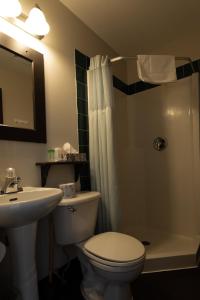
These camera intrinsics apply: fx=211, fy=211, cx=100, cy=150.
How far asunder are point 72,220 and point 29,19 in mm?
1357

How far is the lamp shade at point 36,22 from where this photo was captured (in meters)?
1.39

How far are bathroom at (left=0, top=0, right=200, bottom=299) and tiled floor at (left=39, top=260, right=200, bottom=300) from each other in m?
0.03

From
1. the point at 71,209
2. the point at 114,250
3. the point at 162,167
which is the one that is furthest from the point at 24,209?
the point at 162,167

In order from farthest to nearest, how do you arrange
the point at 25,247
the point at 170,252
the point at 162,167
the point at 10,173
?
the point at 162,167 < the point at 170,252 < the point at 10,173 < the point at 25,247

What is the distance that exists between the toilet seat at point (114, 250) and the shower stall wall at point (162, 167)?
62cm

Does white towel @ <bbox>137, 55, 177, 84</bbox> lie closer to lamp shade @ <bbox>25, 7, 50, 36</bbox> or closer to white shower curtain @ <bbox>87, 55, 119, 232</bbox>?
white shower curtain @ <bbox>87, 55, 119, 232</bbox>

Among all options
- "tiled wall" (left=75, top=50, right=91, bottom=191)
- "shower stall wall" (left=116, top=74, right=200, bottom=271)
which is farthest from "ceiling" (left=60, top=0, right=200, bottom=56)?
"shower stall wall" (left=116, top=74, right=200, bottom=271)

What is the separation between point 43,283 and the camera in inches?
57.9

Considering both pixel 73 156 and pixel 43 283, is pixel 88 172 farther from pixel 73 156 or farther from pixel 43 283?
pixel 43 283

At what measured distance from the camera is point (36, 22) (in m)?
1.41

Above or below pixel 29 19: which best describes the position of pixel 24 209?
below

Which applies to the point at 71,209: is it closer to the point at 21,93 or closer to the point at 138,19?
the point at 21,93

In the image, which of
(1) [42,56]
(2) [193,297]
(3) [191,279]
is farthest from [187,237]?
(1) [42,56]

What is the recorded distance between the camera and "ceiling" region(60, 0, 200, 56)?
184 cm
